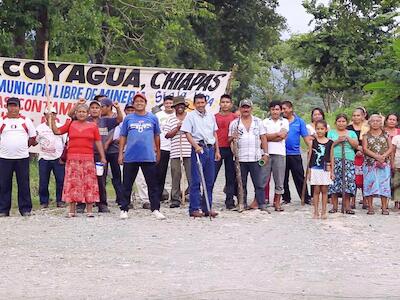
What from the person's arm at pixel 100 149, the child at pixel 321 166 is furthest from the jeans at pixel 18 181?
the child at pixel 321 166

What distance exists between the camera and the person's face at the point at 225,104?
1167 cm

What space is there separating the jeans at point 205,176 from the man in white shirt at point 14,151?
2364mm

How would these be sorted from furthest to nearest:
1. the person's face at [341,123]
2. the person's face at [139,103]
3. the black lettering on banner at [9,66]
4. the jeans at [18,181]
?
1. the black lettering on banner at [9,66]
2. the person's face at [341,123]
3. the jeans at [18,181]
4. the person's face at [139,103]

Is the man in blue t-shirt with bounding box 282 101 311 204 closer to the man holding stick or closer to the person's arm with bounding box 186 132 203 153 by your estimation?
the man holding stick

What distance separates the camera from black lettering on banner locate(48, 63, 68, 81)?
1280cm

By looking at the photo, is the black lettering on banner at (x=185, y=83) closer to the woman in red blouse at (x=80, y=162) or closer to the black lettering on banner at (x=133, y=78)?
the black lettering on banner at (x=133, y=78)

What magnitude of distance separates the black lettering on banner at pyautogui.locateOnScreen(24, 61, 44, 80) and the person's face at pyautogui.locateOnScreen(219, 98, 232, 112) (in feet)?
10.6

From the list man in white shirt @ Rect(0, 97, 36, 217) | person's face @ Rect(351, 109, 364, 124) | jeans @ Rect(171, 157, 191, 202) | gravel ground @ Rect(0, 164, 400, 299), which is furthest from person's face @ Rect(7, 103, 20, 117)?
person's face @ Rect(351, 109, 364, 124)

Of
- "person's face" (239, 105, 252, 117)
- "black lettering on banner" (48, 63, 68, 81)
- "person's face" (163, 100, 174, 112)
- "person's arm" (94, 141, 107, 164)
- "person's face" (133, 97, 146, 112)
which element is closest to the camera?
"person's face" (133, 97, 146, 112)

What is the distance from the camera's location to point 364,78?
26.0m

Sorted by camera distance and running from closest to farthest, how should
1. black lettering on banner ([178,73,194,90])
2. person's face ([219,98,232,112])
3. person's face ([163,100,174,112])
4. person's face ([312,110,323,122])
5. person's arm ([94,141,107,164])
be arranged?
person's arm ([94,141,107,164]), person's face ([219,98,232,112]), person's face ([163,100,174,112]), person's face ([312,110,323,122]), black lettering on banner ([178,73,194,90])

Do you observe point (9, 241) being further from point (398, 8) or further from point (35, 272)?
point (398, 8)

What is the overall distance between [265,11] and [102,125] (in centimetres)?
2118

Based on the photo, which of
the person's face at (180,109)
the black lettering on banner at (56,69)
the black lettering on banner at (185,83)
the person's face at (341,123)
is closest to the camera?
the person's face at (341,123)
